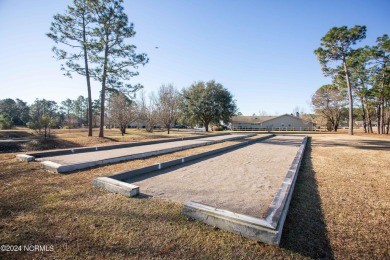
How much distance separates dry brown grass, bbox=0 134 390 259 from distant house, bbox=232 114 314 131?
1975 inches

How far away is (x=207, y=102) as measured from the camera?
110 ft

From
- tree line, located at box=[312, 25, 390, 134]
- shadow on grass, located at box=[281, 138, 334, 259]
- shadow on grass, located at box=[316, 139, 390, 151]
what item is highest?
tree line, located at box=[312, 25, 390, 134]

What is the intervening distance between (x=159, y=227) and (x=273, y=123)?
56.4 meters

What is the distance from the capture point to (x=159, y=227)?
2549 mm

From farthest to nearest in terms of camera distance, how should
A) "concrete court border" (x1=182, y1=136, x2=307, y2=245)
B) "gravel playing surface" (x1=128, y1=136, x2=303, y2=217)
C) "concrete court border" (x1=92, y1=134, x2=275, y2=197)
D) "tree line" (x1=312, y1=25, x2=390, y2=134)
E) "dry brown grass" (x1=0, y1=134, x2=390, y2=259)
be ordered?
1. "tree line" (x1=312, y1=25, x2=390, y2=134)
2. "concrete court border" (x1=92, y1=134, x2=275, y2=197)
3. "gravel playing surface" (x1=128, y1=136, x2=303, y2=217)
4. "concrete court border" (x1=182, y1=136, x2=307, y2=245)
5. "dry brown grass" (x1=0, y1=134, x2=390, y2=259)

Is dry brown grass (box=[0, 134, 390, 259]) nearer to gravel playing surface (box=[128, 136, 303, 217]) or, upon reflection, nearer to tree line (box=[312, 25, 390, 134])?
gravel playing surface (box=[128, 136, 303, 217])

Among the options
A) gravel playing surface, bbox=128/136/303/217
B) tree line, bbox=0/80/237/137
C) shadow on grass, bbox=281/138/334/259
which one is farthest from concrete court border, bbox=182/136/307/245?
tree line, bbox=0/80/237/137

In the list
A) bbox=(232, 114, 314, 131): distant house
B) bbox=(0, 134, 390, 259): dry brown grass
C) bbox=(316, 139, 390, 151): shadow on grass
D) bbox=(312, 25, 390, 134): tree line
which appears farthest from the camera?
bbox=(232, 114, 314, 131): distant house

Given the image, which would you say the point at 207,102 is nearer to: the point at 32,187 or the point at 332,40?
the point at 332,40

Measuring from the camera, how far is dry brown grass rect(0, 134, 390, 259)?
2109 mm

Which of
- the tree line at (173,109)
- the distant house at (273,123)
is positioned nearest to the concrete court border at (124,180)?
the tree line at (173,109)

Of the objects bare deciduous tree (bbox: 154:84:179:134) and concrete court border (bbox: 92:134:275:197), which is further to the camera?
bare deciduous tree (bbox: 154:84:179:134)

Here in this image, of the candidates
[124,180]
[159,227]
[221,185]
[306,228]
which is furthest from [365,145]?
[159,227]

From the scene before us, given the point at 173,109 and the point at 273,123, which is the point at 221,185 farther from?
the point at 273,123
